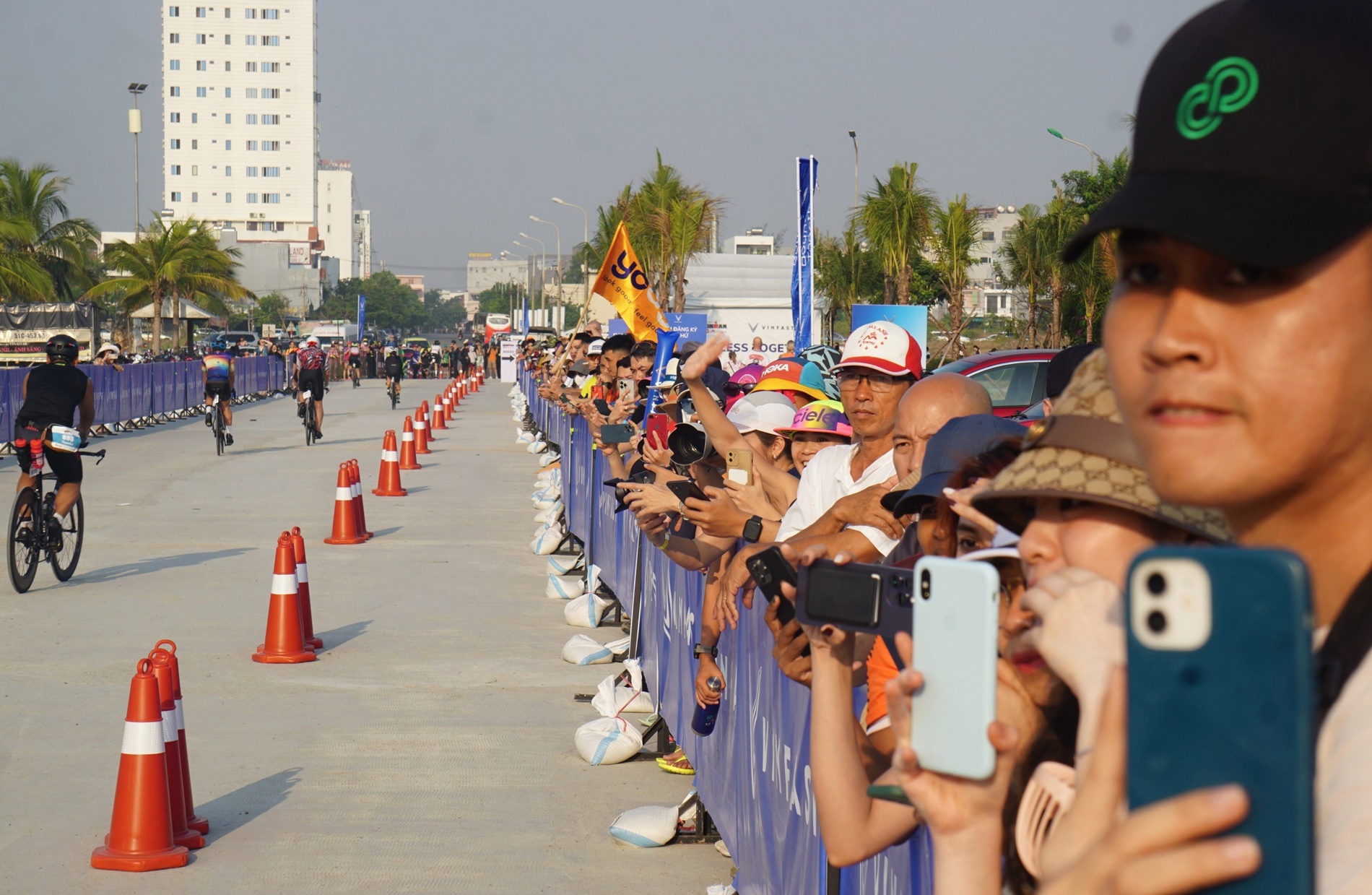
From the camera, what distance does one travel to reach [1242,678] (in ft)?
2.87

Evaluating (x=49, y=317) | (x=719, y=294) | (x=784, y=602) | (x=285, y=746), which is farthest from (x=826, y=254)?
(x=784, y=602)

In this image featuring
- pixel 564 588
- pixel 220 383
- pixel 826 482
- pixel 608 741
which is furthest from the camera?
pixel 220 383

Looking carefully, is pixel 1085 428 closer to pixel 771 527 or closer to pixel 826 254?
pixel 771 527

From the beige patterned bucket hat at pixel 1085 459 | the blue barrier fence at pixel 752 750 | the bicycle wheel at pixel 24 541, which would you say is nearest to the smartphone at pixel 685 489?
the blue barrier fence at pixel 752 750

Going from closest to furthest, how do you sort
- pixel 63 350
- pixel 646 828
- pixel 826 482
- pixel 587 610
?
pixel 826 482 → pixel 646 828 → pixel 587 610 → pixel 63 350

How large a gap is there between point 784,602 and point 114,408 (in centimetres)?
3131

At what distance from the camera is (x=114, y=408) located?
103 ft

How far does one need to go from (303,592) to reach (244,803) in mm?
3528

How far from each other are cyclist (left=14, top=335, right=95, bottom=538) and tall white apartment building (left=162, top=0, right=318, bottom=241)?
533 ft

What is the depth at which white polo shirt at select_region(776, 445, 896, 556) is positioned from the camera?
4992mm

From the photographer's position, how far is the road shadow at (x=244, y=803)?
6.50m

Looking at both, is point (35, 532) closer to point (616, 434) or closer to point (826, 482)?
point (616, 434)

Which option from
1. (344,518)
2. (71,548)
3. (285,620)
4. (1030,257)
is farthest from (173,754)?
(1030,257)

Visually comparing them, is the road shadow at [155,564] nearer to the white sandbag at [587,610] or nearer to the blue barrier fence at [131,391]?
the white sandbag at [587,610]
